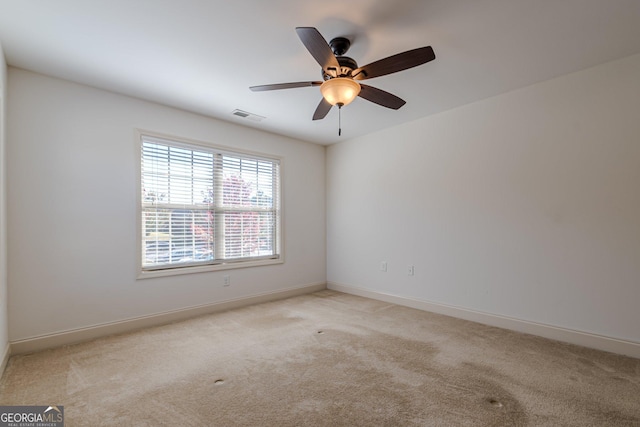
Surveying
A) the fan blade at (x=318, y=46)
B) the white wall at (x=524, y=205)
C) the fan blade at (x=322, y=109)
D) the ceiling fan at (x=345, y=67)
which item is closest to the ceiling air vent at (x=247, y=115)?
the fan blade at (x=322, y=109)

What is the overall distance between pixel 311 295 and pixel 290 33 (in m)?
3.64

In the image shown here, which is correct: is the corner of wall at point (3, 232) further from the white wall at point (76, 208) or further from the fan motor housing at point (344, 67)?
the fan motor housing at point (344, 67)

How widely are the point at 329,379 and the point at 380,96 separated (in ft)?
7.26

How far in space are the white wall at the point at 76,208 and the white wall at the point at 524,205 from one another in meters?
2.75

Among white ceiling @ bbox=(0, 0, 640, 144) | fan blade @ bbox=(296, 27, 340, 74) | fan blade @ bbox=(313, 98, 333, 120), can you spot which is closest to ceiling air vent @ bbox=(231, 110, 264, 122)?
white ceiling @ bbox=(0, 0, 640, 144)

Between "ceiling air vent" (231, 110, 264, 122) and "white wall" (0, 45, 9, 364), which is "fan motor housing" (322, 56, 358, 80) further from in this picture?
"white wall" (0, 45, 9, 364)

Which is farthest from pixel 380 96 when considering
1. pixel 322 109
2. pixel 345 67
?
pixel 322 109

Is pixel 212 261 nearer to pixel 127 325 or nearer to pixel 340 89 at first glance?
pixel 127 325

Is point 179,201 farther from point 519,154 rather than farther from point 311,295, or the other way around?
point 519,154

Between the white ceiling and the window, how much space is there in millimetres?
810

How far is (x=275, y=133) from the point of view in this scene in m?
4.52

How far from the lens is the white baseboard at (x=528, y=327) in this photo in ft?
8.30

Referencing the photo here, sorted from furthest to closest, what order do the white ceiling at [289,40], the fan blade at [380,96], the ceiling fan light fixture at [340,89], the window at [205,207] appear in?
the window at [205,207], the fan blade at [380,96], the ceiling fan light fixture at [340,89], the white ceiling at [289,40]

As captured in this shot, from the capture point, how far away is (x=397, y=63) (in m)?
1.98
